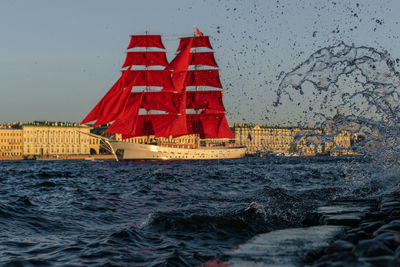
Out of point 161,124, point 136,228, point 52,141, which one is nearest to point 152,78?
point 161,124

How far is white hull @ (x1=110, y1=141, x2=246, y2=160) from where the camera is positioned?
6675 centimetres

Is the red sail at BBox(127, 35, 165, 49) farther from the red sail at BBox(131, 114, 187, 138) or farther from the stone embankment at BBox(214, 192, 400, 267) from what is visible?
the stone embankment at BBox(214, 192, 400, 267)

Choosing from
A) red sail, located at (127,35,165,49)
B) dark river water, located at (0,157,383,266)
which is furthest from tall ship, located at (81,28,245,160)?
dark river water, located at (0,157,383,266)

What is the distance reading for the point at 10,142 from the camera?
5027 inches

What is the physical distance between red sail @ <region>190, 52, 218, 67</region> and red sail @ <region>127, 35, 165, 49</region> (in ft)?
19.6

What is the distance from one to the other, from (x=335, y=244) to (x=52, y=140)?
444 ft

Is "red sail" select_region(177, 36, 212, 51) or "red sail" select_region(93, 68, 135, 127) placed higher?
"red sail" select_region(177, 36, 212, 51)

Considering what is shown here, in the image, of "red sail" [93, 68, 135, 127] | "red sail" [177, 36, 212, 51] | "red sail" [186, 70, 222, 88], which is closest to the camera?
"red sail" [93, 68, 135, 127]

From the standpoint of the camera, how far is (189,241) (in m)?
6.04

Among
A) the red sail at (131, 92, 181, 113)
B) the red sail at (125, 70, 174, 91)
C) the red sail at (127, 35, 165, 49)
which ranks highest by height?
the red sail at (127, 35, 165, 49)

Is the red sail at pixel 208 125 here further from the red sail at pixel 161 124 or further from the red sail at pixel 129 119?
the red sail at pixel 129 119

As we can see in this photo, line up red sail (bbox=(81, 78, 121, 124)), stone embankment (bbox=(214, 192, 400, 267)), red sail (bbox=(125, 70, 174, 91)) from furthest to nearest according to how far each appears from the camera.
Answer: red sail (bbox=(125, 70, 174, 91)) < red sail (bbox=(81, 78, 121, 124)) < stone embankment (bbox=(214, 192, 400, 267))

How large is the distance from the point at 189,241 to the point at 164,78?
211 feet

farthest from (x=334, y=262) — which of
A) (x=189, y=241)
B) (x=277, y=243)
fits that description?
(x=189, y=241)
